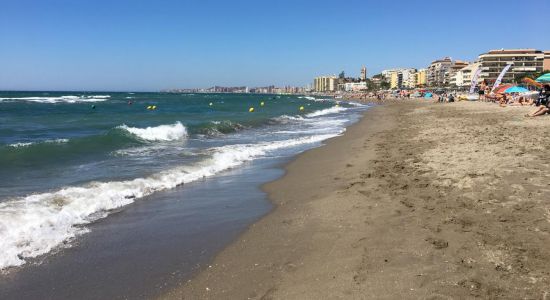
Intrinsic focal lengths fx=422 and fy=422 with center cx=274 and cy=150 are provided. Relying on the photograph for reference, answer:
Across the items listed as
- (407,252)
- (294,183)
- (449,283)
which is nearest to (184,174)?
(294,183)

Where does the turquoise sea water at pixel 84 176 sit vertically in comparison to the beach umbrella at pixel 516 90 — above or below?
below

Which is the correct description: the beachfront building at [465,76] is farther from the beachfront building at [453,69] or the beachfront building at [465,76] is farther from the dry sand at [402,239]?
the dry sand at [402,239]

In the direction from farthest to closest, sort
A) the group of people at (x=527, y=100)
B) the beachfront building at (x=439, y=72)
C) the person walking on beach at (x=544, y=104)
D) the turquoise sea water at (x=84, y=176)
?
the beachfront building at (x=439, y=72) → the group of people at (x=527, y=100) → the person walking on beach at (x=544, y=104) → the turquoise sea water at (x=84, y=176)

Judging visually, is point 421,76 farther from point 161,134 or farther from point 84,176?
point 84,176

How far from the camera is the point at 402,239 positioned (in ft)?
15.5

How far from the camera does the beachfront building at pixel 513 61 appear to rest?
403ft

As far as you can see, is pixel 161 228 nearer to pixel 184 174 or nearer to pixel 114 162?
pixel 184 174

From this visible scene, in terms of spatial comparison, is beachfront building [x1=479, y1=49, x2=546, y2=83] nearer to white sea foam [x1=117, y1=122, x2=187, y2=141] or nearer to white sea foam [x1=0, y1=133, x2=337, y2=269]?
white sea foam [x1=117, y1=122, x2=187, y2=141]

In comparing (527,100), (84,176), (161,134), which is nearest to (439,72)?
(527,100)

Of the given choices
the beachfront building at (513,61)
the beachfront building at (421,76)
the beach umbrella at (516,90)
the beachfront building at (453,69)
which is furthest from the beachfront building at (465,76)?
the beach umbrella at (516,90)

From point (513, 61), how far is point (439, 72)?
5146cm

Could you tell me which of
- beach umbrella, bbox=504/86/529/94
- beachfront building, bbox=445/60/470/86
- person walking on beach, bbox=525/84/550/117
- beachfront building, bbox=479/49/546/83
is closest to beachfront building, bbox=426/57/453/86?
beachfront building, bbox=445/60/470/86

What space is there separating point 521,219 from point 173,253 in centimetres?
408

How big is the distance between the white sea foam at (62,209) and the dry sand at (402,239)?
2.17 m
